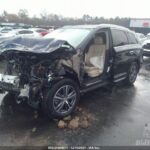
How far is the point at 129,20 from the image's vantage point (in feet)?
133

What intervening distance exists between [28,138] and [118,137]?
1583 mm

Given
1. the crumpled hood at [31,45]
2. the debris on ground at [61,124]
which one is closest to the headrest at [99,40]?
the crumpled hood at [31,45]

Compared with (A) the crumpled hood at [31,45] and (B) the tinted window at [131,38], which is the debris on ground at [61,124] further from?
(B) the tinted window at [131,38]

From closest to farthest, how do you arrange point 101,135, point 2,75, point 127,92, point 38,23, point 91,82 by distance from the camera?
1. point 101,135
2. point 2,75
3. point 91,82
4. point 127,92
5. point 38,23

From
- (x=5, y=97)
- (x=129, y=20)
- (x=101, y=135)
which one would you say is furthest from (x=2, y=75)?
(x=129, y=20)

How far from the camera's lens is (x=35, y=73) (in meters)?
3.84

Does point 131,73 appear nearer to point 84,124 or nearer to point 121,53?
point 121,53

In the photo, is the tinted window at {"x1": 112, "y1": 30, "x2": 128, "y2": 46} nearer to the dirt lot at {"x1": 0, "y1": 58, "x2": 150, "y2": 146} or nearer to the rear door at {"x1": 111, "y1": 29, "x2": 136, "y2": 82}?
the rear door at {"x1": 111, "y1": 29, "x2": 136, "y2": 82}

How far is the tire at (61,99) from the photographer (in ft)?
12.5

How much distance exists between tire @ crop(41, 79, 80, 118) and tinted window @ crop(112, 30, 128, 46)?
1.84 meters

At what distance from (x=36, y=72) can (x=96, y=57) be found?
82.3 inches

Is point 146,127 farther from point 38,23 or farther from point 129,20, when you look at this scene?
point 129,20

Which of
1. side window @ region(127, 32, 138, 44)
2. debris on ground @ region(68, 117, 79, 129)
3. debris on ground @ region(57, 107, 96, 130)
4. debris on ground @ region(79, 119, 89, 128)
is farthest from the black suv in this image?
side window @ region(127, 32, 138, 44)

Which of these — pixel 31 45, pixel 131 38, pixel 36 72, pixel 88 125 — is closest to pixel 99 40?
pixel 131 38
